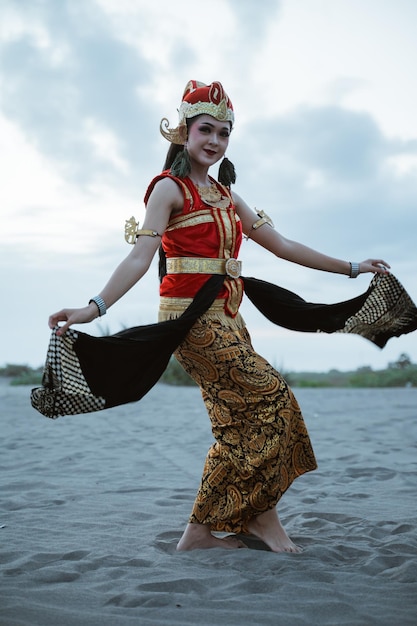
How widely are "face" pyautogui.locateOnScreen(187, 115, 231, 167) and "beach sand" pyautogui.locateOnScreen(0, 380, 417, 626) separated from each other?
1987 millimetres

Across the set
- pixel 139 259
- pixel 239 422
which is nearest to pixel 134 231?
pixel 139 259

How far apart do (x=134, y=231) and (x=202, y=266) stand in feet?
1.22

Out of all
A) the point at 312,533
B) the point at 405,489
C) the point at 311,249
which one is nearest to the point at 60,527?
the point at 312,533

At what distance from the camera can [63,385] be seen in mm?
3453

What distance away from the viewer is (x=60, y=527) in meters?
4.45

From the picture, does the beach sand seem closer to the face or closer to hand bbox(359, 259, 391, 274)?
hand bbox(359, 259, 391, 274)

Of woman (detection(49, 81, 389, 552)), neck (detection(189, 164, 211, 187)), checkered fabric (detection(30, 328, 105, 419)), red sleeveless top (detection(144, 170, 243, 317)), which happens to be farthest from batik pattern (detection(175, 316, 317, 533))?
neck (detection(189, 164, 211, 187))

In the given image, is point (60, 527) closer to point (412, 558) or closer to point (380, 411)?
point (412, 558)

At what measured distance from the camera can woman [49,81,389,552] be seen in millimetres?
3660

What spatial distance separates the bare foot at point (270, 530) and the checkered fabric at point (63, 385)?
3.42 ft

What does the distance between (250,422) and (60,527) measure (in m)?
1.50

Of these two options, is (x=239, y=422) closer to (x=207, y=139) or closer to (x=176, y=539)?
(x=176, y=539)

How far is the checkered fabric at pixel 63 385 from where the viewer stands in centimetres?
342

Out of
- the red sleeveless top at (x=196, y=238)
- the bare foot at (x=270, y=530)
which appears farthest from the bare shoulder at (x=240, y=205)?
the bare foot at (x=270, y=530)
